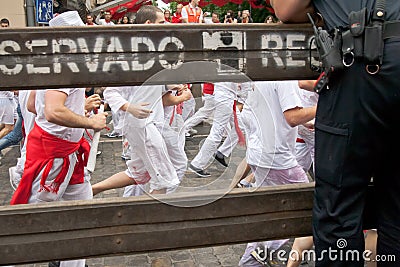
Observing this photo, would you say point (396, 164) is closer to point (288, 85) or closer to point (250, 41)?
point (250, 41)

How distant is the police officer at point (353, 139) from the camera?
194 centimetres

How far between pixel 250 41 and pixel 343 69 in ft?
1.49

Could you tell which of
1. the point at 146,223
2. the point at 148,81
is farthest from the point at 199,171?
the point at 148,81

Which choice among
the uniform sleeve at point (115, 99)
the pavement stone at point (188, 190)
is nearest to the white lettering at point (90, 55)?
the pavement stone at point (188, 190)

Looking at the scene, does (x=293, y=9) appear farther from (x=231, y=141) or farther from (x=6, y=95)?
(x=6, y=95)

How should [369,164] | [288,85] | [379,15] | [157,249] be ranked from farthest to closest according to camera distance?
1. [288,85]
2. [157,249]
3. [369,164]
4. [379,15]

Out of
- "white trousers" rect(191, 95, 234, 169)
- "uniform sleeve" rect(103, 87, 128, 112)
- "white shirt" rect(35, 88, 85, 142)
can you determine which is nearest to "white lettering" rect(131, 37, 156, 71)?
"white trousers" rect(191, 95, 234, 169)

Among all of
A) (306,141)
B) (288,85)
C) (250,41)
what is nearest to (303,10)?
(250,41)

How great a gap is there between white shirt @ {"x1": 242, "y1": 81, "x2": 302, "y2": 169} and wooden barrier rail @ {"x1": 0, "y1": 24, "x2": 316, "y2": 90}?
33cm

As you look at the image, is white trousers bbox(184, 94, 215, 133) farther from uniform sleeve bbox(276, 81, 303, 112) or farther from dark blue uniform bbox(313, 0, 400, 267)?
uniform sleeve bbox(276, 81, 303, 112)

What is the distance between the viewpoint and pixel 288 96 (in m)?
3.65

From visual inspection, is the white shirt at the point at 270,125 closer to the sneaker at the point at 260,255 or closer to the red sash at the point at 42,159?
the sneaker at the point at 260,255

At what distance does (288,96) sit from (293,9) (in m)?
1.52

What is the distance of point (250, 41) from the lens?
2248 mm
